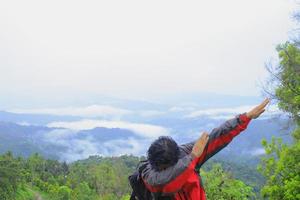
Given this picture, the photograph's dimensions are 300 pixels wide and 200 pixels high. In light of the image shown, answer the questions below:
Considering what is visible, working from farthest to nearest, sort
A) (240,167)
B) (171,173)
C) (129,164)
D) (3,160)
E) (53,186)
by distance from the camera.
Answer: (240,167), (129,164), (53,186), (3,160), (171,173)

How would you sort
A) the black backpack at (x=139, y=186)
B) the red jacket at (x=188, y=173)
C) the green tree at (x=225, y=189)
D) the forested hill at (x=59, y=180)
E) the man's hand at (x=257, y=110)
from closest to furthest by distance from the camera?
1. the red jacket at (x=188, y=173)
2. the man's hand at (x=257, y=110)
3. the black backpack at (x=139, y=186)
4. the green tree at (x=225, y=189)
5. the forested hill at (x=59, y=180)

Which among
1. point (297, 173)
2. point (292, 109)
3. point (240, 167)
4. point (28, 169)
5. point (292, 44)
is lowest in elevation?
point (240, 167)

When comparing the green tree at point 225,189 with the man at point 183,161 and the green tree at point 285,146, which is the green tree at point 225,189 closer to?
the green tree at point 285,146

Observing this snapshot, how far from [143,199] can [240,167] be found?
365 feet

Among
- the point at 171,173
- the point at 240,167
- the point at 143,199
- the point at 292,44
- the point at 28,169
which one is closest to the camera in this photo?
the point at 171,173

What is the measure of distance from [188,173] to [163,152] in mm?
208

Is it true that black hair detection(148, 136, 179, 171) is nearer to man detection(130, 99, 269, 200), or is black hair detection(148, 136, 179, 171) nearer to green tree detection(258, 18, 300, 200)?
man detection(130, 99, 269, 200)

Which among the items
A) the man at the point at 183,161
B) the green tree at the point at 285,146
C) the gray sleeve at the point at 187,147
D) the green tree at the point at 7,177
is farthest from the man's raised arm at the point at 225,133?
the green tree at the point at 7,177

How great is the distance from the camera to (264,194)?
50.2ft

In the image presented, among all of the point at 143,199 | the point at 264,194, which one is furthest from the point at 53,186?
the point at 143,199

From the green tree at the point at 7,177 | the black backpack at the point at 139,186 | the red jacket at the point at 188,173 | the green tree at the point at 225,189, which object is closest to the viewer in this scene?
the red jacket at the point at 188,173

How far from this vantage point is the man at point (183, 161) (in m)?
3.09

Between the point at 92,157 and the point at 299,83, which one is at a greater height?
the point at 299,83

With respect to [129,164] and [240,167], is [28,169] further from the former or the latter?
[240,167]
